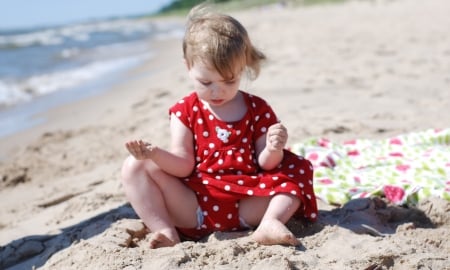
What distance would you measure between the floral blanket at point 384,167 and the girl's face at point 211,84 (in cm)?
85

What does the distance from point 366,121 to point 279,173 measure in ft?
6.87

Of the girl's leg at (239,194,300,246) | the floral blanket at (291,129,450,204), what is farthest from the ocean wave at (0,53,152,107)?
the girl's leg at (239,194,300,246)

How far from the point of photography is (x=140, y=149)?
2230 mm

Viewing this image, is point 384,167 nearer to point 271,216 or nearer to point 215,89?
point 271,216

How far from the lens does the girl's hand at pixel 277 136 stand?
225 cm

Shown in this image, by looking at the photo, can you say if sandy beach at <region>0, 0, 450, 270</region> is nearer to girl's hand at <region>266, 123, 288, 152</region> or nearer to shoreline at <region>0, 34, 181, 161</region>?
shoreline at <region>0, 34, 181, 161</region>

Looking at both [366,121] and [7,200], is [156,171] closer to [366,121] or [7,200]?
[7,200]

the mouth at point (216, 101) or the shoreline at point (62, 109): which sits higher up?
the mouth at point (216, 101)

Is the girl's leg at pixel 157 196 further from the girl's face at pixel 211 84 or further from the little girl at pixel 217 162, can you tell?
the girl's face at pixel 211 84

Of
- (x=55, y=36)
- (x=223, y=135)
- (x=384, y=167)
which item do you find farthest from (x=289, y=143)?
(x=55, y=36)

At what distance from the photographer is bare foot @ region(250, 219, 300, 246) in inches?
85.1

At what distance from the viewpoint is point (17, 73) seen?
10.5 m

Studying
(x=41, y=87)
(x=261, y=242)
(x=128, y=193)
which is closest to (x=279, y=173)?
(x=261, y=242)

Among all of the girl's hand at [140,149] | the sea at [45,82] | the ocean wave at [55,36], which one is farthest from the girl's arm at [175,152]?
the ocean wave at [55,36]
